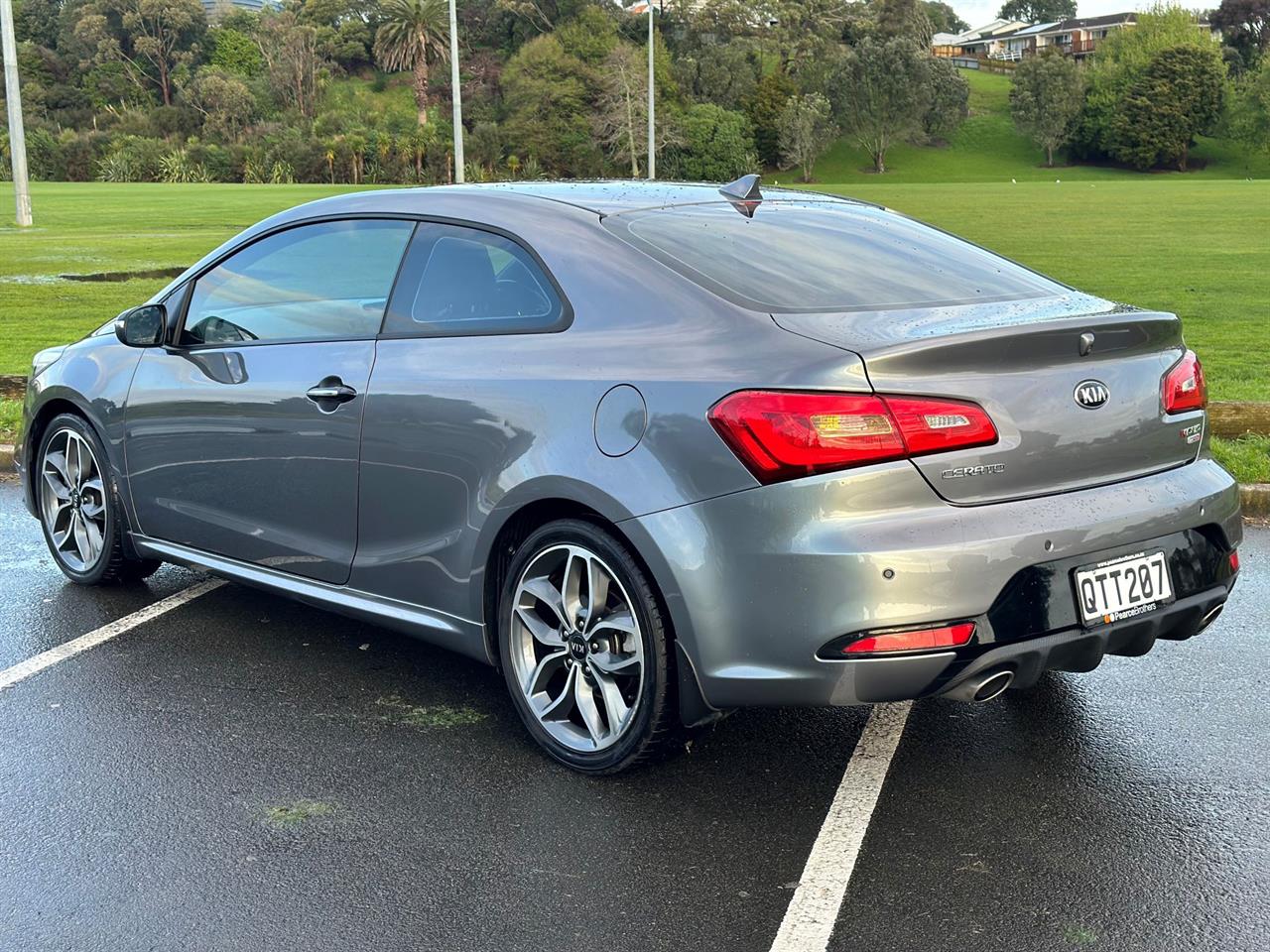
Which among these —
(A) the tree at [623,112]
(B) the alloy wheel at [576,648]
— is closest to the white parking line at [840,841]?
(B) the alloy wheel at [576,648]

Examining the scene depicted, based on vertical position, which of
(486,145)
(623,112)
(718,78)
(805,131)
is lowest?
(486,145)

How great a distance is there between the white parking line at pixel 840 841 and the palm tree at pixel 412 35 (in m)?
93.0

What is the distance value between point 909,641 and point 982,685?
0.25m

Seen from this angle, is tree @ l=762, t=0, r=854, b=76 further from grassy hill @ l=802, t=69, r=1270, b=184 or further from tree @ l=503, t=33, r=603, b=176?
tree @ l=503, t=33, r=603, b=176

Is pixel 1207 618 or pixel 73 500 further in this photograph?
pixel 73 500

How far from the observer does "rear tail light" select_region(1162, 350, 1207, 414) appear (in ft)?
12.2

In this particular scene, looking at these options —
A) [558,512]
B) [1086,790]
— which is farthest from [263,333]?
[1086,790]

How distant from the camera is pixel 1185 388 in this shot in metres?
3.79

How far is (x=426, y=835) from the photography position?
135 inches

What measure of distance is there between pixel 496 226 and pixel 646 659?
1.45 metres

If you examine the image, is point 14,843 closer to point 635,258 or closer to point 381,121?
point 635,258

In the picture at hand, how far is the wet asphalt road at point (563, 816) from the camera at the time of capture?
3.00 metres

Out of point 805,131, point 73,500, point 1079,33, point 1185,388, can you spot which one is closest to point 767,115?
point 805,131

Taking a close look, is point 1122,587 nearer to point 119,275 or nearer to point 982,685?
point 982,685
